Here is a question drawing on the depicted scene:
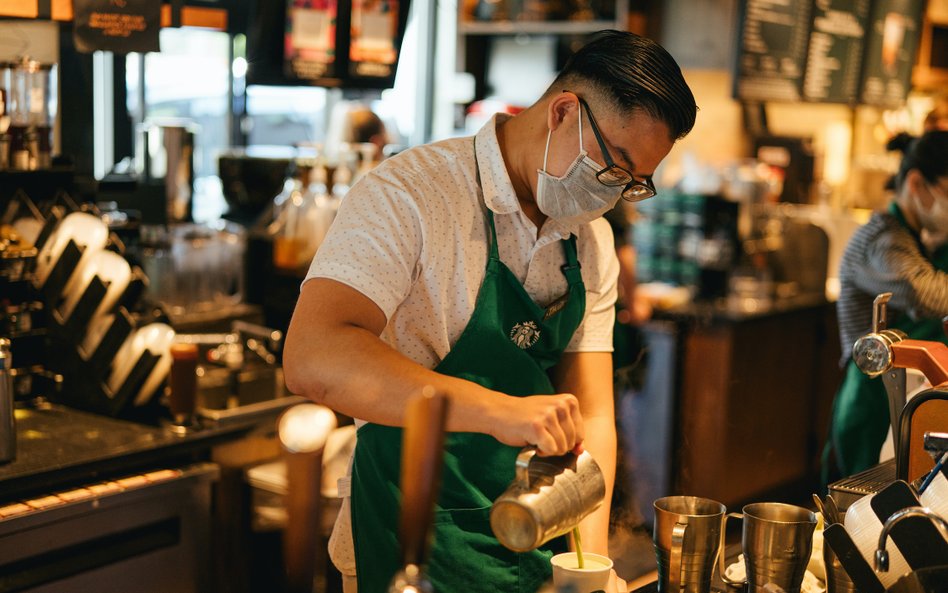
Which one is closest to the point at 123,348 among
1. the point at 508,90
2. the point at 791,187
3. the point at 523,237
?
the point at 523,237

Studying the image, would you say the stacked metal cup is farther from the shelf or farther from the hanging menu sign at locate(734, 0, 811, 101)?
the hanging menu sign at locate(734, 0, 811, 101)

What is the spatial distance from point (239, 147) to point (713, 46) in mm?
2443

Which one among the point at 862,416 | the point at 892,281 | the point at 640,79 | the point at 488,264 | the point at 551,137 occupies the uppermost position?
the point at 640,79

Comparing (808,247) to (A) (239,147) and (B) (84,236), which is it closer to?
(A) (239,147)

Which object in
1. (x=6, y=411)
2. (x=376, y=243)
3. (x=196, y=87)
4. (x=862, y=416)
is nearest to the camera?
(x=376, y=243)

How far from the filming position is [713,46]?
544 centimetres

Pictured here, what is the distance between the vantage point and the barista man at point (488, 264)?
1699mm

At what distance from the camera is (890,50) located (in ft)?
21.3

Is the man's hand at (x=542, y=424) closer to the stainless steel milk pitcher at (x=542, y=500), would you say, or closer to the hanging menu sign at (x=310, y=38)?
the stainless steel milk pitcher at (x=542, y=500)

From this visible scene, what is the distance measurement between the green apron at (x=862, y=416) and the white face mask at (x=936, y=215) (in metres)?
0.05

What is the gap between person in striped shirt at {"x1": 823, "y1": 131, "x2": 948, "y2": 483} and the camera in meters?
3.14

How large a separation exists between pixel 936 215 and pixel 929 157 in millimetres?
178

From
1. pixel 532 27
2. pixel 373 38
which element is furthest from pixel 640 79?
pixel 532 27

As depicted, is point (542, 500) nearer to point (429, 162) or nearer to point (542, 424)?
point (542, 424)
